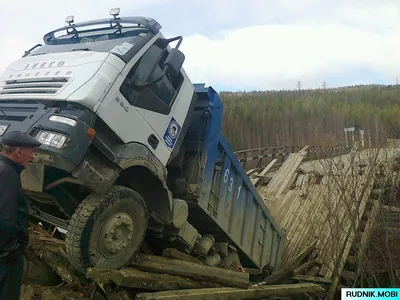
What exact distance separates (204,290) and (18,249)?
1654 mm

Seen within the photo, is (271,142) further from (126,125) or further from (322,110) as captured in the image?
(126,125)

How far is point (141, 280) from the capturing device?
10.9 ft

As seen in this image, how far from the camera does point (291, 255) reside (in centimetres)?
684

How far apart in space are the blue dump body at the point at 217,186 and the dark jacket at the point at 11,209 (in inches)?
72.5

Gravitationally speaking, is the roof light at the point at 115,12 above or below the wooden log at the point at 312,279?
above

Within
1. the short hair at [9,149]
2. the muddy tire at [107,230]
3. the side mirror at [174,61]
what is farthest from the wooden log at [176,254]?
the short hair at [9,149]

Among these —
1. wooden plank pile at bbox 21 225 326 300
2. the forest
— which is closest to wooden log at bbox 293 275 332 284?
wooden plank pile at bbox 21 225 326 300

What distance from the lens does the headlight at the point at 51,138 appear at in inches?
116

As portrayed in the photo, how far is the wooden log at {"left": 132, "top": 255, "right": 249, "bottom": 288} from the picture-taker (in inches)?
143

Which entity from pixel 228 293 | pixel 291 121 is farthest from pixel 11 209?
pixel 291 121

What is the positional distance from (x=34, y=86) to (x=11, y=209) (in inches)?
48.6

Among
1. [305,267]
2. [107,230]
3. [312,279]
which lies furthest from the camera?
[305,267]

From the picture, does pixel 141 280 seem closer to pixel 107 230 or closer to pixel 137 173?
pixel 107 230

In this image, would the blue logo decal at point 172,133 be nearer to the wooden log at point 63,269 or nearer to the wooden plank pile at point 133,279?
the wooden plank pile at point 133,279
